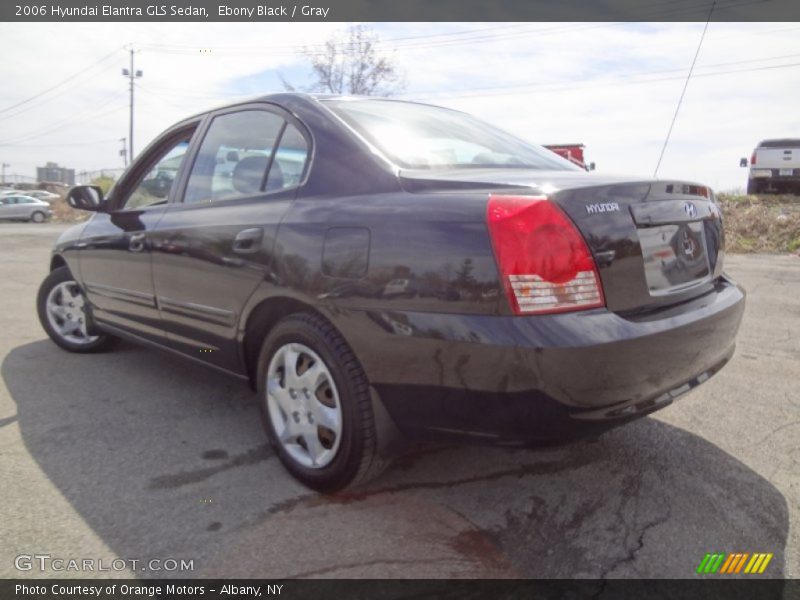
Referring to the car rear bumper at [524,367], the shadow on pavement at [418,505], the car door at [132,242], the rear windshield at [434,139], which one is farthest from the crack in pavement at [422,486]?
the car door at [132,242]

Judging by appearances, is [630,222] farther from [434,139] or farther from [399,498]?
[399,498]

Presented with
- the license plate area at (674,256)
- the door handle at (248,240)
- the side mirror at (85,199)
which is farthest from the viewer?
the side mirror at (85,199)

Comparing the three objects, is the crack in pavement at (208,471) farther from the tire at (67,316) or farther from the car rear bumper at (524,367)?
the tire at (67,316)

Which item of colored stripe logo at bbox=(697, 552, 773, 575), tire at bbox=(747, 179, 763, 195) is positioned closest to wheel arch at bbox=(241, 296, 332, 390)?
colored stripe logo at bbox=(697, 552, 773, 575)

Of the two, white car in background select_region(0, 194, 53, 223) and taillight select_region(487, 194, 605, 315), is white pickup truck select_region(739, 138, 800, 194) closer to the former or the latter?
taillight select_region(487, 194, 605, 315)

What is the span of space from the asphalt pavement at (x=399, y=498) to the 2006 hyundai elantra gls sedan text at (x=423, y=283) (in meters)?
0.29

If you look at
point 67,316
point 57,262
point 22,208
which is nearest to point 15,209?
point 22,208

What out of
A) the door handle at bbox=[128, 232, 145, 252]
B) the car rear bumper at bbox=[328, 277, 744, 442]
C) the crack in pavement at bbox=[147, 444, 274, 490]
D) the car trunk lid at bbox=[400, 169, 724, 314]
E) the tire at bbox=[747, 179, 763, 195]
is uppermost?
the tire at bbox=[747, 179, 763, 195]

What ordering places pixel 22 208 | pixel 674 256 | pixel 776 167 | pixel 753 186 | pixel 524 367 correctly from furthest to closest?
pixel 22 208 → pixel 753 186 → pixel 776 167 → pixel 674 256 → pixel 524 367

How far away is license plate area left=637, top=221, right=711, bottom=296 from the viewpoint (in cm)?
220

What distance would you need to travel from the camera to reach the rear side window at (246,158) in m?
2.77

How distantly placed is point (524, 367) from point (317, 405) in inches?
35.5

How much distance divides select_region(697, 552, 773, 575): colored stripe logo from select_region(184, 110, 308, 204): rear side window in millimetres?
2035

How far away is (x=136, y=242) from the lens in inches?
138
